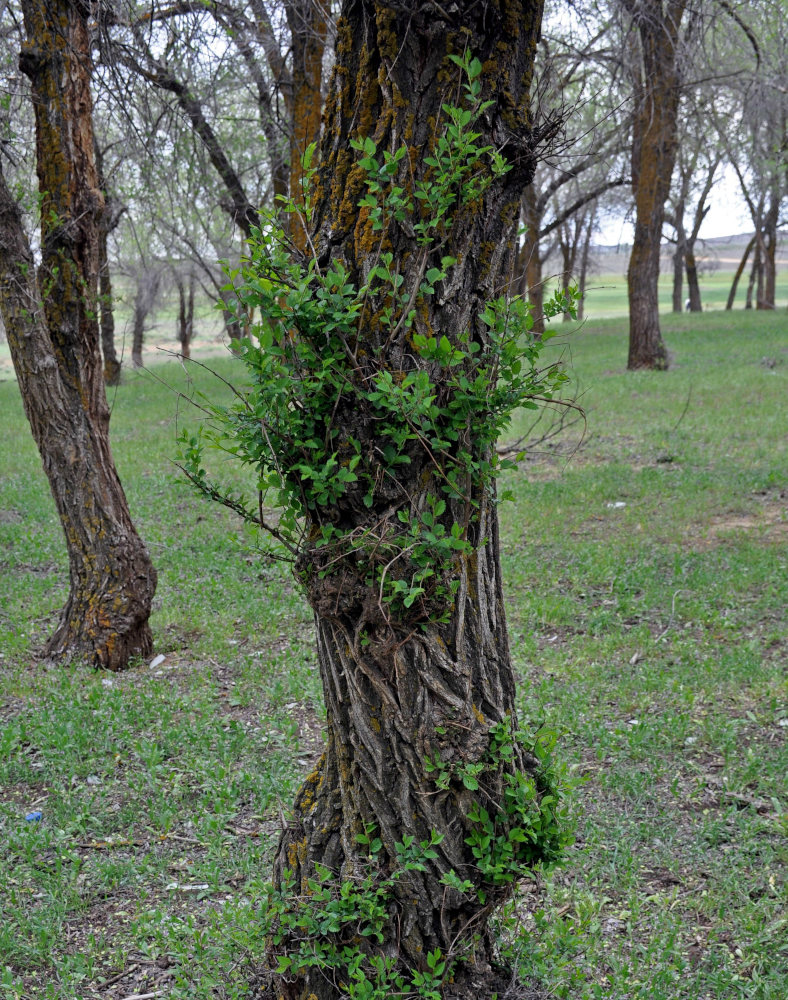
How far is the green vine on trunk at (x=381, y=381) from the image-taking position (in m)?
2.36

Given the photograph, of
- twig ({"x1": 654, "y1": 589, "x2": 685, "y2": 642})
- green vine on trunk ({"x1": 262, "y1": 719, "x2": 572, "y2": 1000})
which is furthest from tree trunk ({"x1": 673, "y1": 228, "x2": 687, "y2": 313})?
green vine on trunk ({"x1": 262, "y1": 719, "x2": 572, "y2": 1000})

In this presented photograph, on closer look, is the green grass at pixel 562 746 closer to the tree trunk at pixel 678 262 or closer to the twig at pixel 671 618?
the twig at pixel 671 618

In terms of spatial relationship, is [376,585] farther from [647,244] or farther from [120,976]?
[647,244]

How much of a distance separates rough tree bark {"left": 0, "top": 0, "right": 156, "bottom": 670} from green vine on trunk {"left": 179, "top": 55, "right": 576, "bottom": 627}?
13.0ft

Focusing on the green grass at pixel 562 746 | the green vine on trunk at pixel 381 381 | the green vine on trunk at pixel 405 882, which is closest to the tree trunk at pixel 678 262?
the green grass at pixel 562 746

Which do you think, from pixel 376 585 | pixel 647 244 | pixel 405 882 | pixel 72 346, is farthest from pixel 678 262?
pixel 405 882

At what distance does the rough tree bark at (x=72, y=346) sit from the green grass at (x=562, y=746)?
0.49 m

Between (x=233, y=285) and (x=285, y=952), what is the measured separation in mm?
Result: 2040

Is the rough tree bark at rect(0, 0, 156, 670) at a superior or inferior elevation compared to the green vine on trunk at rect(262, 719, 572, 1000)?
superior

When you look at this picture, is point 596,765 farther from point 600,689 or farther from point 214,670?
point 214,670

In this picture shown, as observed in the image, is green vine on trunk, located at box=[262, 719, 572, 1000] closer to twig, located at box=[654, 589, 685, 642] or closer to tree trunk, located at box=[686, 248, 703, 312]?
twig, located at box=[654, 589, 685, 642]

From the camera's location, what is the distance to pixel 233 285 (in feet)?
7.97

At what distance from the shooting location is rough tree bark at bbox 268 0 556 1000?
2414 millimetres

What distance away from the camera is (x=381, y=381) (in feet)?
7.55
